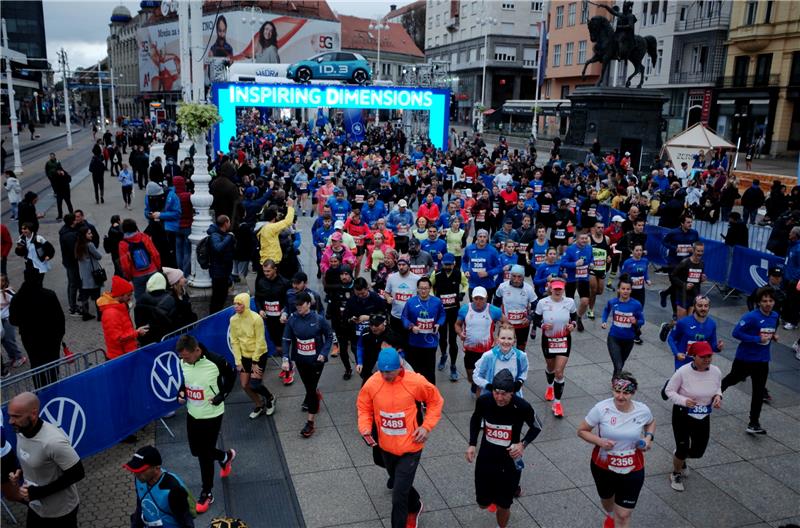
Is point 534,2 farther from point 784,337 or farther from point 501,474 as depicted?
point 501,474

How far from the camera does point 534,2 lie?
3051 inches

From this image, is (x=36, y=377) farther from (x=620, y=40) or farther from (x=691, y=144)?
(x=620, y=40)

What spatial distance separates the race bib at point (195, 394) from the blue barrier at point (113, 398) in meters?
1.32

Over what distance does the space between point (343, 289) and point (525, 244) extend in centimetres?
426

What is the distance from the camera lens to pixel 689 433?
6422mm

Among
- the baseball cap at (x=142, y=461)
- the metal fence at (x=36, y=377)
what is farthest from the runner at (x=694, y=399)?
the metal fence at (x=36, y=377)

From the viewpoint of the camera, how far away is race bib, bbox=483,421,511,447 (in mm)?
5324

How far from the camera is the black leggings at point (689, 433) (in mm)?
6352

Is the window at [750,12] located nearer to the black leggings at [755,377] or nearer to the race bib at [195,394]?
the black leggings at [755,377]

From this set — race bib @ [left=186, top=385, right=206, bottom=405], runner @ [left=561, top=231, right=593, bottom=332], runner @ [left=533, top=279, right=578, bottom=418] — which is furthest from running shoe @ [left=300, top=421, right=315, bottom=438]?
runner @ [left=561, top=231, right=593, bottom=332]

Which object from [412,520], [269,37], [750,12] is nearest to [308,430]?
[412,520]

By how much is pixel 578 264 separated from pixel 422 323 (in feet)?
13.6

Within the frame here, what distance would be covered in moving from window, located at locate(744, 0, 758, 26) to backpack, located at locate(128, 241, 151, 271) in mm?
48035

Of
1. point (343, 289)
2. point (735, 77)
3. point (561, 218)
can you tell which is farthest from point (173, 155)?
point (735, 77)
